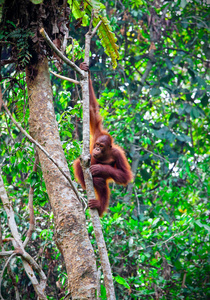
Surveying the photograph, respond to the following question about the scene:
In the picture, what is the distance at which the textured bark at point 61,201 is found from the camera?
75.9 inches

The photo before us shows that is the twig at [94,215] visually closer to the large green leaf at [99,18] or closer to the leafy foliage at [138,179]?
the large green leaf at [99,18]

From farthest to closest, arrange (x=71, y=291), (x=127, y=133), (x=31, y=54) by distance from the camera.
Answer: (x=127, y=133) < (x=31, y=54) < (x=71, y=291)

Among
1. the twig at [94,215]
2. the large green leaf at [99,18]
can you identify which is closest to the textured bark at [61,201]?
the twig at [94,215]

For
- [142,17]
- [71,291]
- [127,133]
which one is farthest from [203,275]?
[142,17]

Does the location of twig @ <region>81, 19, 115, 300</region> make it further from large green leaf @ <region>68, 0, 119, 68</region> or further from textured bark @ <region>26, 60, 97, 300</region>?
large green leaf @ <region>68, 0, 119, 68</region>

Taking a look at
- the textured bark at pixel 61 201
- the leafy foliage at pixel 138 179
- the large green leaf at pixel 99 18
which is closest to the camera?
the textured bark at pixel 61 201

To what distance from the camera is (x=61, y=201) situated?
2.13m

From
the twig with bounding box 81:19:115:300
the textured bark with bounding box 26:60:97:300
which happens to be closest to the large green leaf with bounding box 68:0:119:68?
the twig with bounding box 81:19:115:300

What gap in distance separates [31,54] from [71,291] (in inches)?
67.8

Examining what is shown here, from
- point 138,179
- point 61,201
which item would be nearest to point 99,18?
point 61,201

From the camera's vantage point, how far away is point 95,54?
6.21 meters

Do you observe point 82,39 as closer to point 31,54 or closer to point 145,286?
point 31,54

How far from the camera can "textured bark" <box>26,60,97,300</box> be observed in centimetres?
193

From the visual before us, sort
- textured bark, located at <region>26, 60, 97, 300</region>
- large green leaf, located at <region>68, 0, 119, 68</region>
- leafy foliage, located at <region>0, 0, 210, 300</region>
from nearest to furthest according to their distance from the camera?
textured bark, located at <region>26, 60, 97, 300</region> < large green leaf, located at <region>68, 0, 119, 68</region> < leafy foliage, located at <region>0, 0, 210, 300</region>
